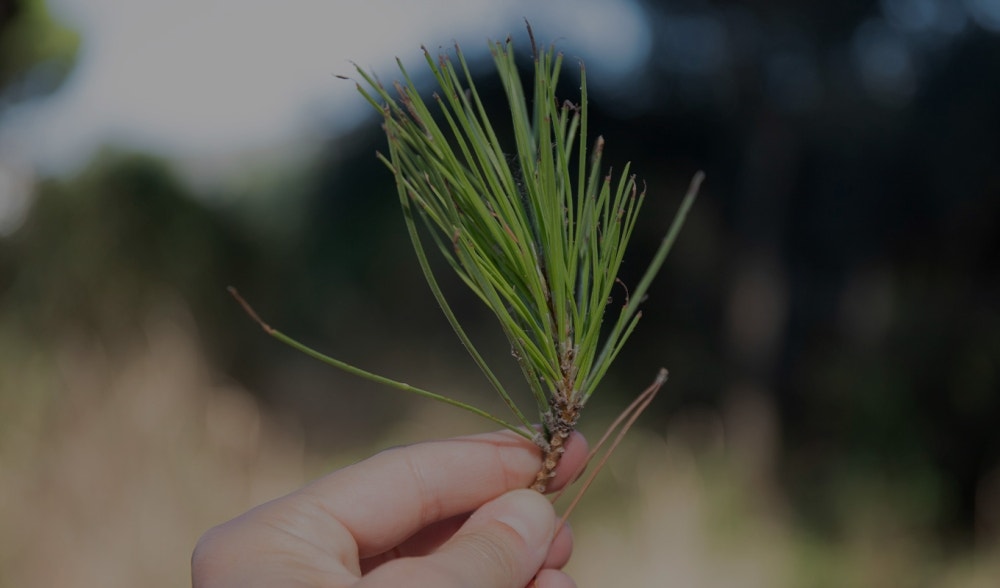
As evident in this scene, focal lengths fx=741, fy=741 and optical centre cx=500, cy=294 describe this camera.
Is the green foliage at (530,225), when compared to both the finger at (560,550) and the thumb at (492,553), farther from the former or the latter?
the finger at (560,550)

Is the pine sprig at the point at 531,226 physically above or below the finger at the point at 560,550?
above

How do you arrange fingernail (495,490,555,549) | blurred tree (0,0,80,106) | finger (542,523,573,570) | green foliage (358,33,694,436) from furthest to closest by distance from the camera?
blurred tree (0,0,80,106) → finger (542,523,573,570) → fingernail (495,490,555,549) → green foliage (358,33,694,436)

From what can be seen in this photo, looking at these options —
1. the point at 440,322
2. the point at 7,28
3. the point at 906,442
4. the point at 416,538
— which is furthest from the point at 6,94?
the point at 906,442

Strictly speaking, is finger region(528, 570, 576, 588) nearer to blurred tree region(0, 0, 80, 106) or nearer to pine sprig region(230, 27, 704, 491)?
pine sprig region(230, 27, 704, 491)

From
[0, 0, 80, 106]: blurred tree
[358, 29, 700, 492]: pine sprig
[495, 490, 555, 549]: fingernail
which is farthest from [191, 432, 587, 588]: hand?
[0, 0, 80, 106]: blurred tree

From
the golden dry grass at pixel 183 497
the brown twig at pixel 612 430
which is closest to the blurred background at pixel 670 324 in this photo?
the golden dry grass at pixel 183 497

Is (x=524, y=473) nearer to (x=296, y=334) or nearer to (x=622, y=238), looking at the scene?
(x=622, y=238)

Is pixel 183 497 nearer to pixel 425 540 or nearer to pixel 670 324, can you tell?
pixel 425 540
